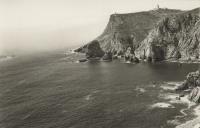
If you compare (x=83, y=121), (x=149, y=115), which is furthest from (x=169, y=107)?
(x=83, y=121)

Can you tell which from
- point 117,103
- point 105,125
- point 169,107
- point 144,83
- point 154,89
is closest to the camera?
point 105,125

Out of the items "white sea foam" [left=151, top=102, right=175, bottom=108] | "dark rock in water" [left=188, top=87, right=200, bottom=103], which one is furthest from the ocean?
"dark rock in water" [left=188, top=87, right=200, bottom=103]

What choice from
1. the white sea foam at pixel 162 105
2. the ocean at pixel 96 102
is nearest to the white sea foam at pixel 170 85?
the ocean at pixel 96 102

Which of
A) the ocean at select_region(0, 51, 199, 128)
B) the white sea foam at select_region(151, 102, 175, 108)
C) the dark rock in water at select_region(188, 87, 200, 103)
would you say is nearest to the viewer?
the ocean at select_region(0, 51, 199, 128)

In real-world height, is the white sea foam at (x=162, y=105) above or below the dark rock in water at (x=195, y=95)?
below

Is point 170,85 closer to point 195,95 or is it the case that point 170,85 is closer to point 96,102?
point 195,95

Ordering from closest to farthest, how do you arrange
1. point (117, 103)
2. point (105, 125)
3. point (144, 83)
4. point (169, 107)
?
1. point (105, 125)
2. point (169, 107)
3. point (117, 103)
4. point (144, 83)

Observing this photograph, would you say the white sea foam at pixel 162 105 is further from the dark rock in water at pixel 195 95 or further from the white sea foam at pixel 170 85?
the white sea foam at pixel 170 85

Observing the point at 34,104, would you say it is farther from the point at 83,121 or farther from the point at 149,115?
the point at 149,115

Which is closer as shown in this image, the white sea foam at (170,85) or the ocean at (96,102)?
the ocean at (96,102)

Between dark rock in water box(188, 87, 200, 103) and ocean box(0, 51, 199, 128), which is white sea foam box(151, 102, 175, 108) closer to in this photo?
ocean box(0, 51, 199, 128)

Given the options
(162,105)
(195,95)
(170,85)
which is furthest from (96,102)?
(195,95)
